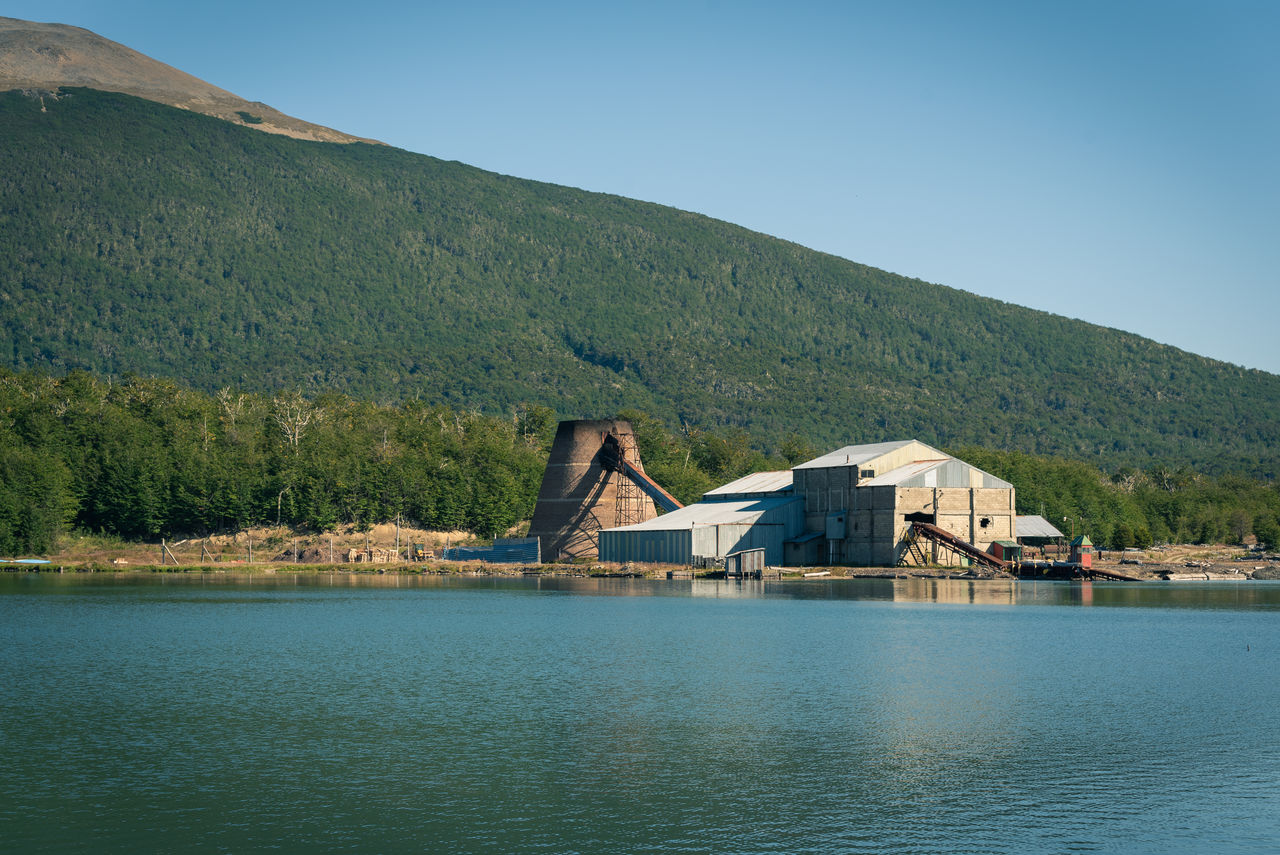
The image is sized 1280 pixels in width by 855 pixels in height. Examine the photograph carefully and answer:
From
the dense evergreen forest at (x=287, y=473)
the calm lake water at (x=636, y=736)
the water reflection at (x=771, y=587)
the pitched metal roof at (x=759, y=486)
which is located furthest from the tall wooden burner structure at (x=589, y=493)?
the calm lake water at (x=636, y=736)

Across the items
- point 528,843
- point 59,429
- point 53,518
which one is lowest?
point 528,843

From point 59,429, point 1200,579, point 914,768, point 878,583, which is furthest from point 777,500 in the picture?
point 914,768

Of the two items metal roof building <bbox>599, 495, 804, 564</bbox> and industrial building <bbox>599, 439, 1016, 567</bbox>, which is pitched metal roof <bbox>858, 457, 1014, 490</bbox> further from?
metal roof building <bbox>599, 495, 804, 564</bbox>

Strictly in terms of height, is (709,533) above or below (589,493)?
below

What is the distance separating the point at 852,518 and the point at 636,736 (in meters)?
75.9

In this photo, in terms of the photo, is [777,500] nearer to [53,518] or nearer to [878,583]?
[878,583]

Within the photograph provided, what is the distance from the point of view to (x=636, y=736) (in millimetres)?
29906

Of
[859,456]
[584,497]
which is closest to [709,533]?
Answer: [859,456]

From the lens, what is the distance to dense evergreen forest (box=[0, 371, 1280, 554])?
4906 inches

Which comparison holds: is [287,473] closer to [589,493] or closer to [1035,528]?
[589,493]

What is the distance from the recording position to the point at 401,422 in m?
164

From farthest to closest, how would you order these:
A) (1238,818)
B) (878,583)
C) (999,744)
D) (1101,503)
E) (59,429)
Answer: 1. (1101,503)
2. (59,429)
3. (878,583)
4. (999,744)
5. (1238,818)

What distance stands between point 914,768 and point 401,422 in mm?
141579

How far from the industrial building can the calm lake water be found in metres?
42.7
